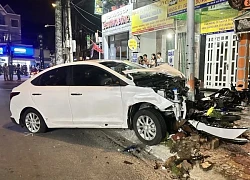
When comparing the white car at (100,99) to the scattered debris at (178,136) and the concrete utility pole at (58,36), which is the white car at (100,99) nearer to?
the scattered debris at (178,136)

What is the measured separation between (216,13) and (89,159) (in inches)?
379

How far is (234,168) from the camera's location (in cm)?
402

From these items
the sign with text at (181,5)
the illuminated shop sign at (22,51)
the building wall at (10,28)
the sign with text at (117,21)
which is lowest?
the sign with text at (181,5)

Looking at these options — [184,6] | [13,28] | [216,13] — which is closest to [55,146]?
[184,6]

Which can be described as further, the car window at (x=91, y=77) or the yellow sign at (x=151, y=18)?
the yellow sign at (x=151, y=18)

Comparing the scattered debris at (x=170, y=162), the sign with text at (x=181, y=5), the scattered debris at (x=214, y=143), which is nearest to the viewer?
the scattered debris at (x=170, y=162)

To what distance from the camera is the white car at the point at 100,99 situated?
517 centimetres

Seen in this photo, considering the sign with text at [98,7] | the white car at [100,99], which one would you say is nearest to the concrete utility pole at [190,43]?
the white car at [100,99]

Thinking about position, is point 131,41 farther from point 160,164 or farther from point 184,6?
point 160,164

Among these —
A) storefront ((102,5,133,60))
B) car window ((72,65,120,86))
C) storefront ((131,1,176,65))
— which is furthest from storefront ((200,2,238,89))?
car window ((72,65,120,86))

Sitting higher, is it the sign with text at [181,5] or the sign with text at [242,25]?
the sign with text at [181,5]

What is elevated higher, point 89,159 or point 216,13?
point 216,13

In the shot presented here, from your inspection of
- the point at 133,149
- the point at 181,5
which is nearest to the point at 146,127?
the point at 133,149

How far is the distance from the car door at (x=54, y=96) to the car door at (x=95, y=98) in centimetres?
19
